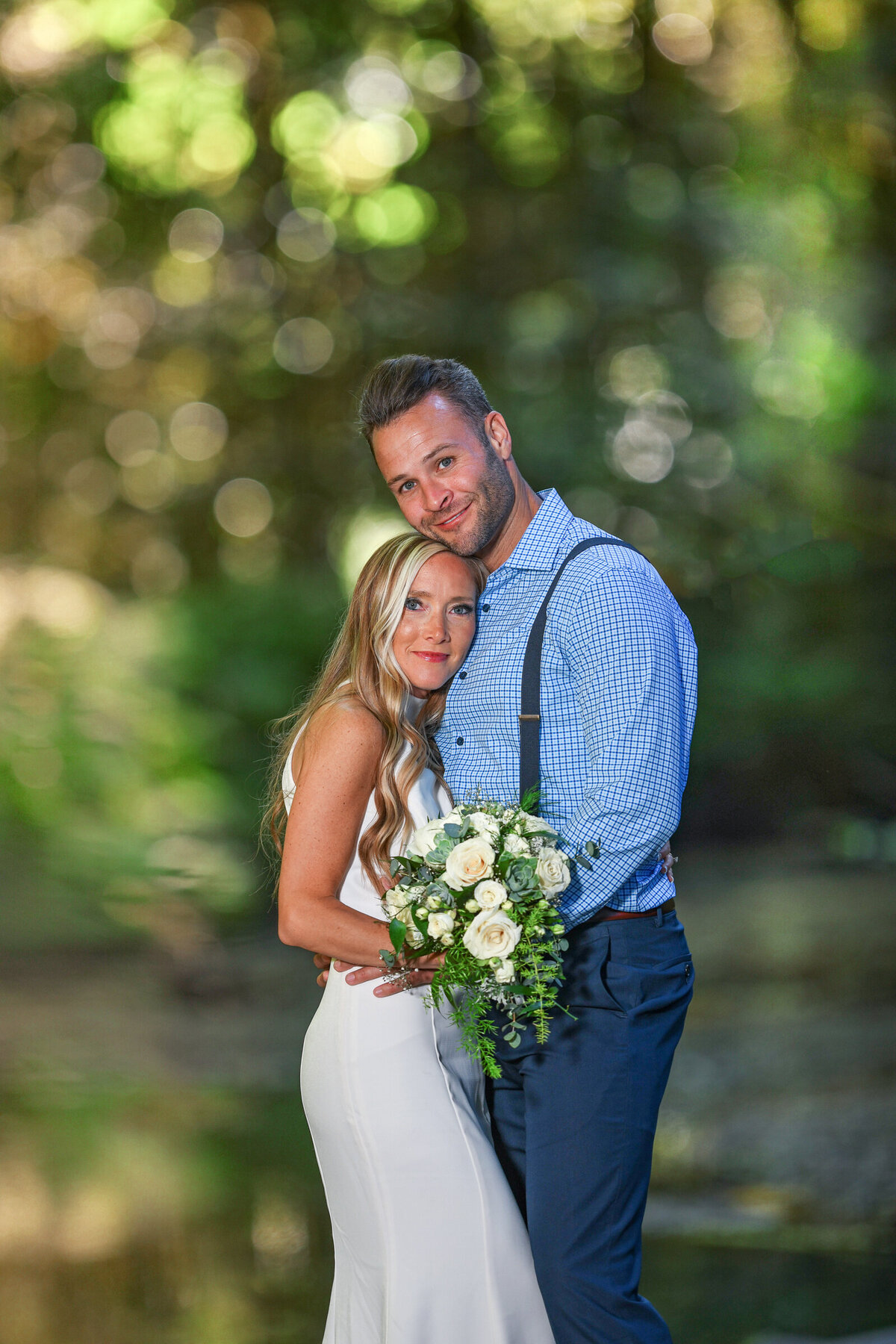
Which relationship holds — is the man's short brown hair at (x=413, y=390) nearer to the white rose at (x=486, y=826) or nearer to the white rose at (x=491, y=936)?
the white rose at (x=486, y=826)

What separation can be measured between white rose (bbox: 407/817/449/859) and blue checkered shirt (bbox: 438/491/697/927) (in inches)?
8.7

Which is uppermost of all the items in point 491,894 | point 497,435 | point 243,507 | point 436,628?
point 243,507

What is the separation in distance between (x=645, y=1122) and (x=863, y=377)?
19.6 feet

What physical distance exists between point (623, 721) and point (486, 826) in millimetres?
298

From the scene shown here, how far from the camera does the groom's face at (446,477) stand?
2107 mm

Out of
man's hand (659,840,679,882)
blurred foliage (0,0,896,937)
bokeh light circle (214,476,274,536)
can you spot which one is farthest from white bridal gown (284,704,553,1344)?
bokeh light circle (214,476,274,536)

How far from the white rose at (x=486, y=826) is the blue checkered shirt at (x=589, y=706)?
0.18m

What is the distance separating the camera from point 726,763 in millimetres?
7617

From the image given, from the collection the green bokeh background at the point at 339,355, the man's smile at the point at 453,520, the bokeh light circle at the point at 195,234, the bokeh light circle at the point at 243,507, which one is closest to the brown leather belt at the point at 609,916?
the man's smile at the point at 453,520

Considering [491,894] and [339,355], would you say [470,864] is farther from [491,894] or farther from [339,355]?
[339,355]

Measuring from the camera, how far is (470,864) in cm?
164

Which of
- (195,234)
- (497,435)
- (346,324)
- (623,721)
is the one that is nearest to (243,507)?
(346,324)

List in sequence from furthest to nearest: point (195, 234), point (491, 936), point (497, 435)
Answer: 1. point (195, 234)
2. point (497, 435)
3. point (491, 936)

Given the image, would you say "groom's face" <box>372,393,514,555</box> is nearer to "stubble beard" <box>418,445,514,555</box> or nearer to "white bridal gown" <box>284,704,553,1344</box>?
"stubble beard" <box>418,445,514,555</box>
